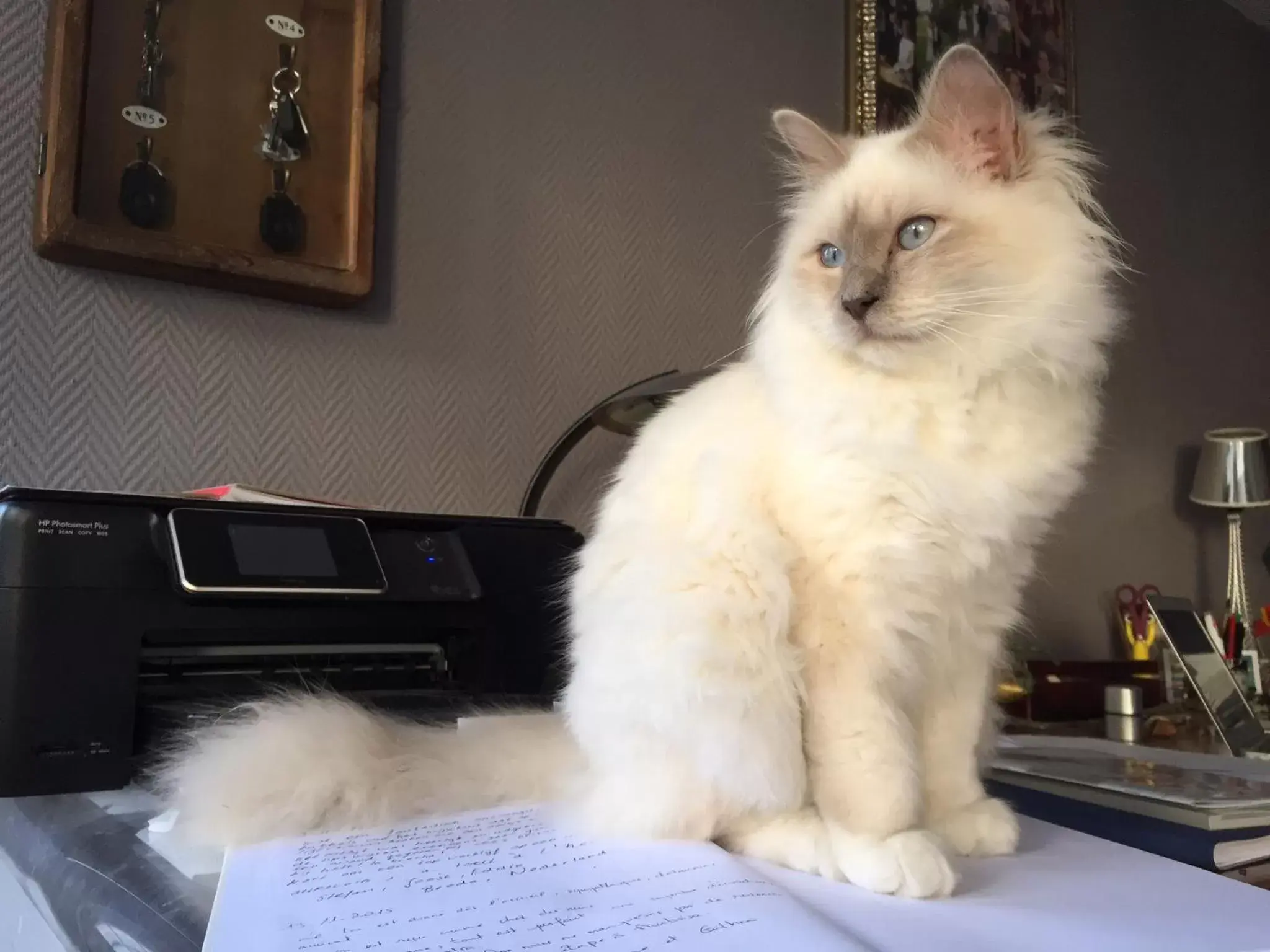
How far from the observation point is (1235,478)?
2.38m

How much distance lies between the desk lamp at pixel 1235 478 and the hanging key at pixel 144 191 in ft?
8.77

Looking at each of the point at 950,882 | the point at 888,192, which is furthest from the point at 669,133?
the point at 950,882

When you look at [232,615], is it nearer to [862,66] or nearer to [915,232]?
[915,232]

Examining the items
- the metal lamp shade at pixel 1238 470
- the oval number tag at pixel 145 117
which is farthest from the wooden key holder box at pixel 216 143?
the metal lamp shade at pixel 1238 470

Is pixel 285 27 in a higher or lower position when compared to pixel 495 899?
higher

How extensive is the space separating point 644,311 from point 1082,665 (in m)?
1.19

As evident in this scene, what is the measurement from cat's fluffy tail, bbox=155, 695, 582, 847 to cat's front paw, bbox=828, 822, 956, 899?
34cm

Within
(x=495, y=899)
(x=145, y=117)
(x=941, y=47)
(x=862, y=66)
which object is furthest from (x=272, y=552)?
(x=941, y=47)

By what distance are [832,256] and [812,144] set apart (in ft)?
0.66

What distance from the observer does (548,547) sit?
1.24 metres

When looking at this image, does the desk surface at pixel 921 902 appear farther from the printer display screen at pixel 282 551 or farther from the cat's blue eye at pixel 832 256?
the cat's blue eye at pixel 832 256

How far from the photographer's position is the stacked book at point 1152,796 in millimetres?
793

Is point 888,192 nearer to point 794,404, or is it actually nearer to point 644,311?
point 794,404

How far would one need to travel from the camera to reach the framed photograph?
2174 mm
